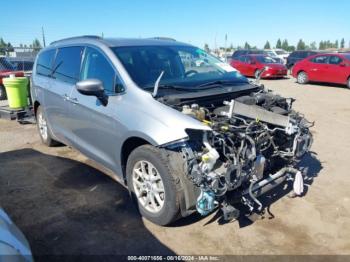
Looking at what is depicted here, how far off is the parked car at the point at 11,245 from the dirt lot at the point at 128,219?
107 cm

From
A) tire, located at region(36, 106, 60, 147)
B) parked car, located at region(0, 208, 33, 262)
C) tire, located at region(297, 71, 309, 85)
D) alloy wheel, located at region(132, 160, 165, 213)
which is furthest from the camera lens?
tire, located at region(297, 71, 309, 85)

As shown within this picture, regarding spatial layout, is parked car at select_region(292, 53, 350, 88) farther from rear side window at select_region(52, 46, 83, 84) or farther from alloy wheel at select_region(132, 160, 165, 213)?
alloy wheel at select_region(132, 160, 165, 213)

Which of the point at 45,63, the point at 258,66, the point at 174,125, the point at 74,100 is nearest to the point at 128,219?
the point at 174,125

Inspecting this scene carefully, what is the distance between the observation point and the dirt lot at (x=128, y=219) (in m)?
3.25

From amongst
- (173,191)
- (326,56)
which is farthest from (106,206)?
(326,56)

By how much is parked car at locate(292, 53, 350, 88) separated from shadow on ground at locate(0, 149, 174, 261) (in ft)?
46.1

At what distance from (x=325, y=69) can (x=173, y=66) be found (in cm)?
1399

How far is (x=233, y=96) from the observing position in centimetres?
407

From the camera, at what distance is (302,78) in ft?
56.5

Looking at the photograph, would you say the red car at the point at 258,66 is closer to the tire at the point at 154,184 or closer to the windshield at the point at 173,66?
the windshield at the point at 173,66

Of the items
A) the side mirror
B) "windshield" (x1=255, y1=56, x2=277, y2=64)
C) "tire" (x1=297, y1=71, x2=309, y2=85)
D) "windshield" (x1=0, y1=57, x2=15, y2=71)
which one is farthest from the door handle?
"windshield" (x1=255, y1=56, x2=277, y2=64)

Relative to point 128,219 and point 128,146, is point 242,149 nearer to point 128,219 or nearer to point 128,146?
point 128,146

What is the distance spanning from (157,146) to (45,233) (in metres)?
1.53

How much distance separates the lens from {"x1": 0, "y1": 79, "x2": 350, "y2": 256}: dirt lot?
3.25 meters
